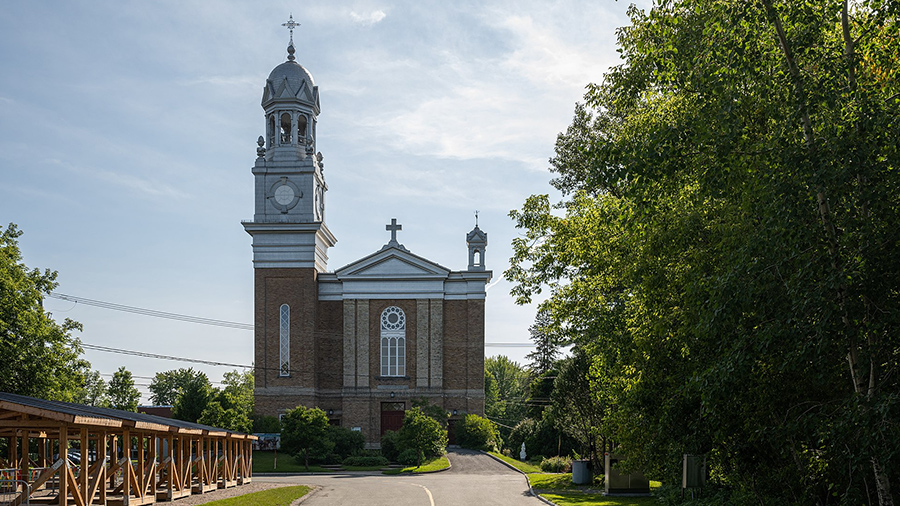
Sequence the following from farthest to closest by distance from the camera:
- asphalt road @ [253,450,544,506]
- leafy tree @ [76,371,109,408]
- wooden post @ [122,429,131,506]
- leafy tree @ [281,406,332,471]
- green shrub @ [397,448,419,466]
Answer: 1. leafy tree @ [76,371,109,408]
2. leafy tree @ [281,406,332,471]
3. green shrub @ [397,448,419,466]
4. asphalt road @ [253,450,544,506]
5. wooden post @ [122,429,131,506]

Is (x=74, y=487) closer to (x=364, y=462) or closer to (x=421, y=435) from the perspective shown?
(x=421, y=435)

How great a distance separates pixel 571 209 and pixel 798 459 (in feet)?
36.4

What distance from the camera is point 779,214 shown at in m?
10.9

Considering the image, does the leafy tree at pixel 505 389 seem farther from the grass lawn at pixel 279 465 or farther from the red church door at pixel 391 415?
the grass lawn at pixel 279 465

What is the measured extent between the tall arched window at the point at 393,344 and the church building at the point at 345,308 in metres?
0.07

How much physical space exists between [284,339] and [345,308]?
4.61m

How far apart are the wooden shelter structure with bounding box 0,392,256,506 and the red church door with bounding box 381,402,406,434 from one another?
24363 millimetres

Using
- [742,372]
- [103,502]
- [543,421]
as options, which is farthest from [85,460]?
[543,421]

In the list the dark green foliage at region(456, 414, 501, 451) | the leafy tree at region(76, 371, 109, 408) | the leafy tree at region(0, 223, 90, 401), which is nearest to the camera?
the leafy tree at region(0, 223, 90, 401)

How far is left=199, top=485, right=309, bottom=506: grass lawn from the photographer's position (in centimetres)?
2461

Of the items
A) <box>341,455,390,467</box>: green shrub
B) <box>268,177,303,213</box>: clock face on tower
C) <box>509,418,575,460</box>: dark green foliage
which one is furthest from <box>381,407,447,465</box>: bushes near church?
<box>268,177,303,213</box>: clock face on tower

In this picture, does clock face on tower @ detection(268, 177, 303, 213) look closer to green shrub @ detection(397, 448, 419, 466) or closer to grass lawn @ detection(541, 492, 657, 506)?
green shrub @ detection(397, 448, 419, 466)

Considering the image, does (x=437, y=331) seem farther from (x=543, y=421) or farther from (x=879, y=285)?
(x=879, y=285)

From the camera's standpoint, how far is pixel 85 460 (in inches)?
759
